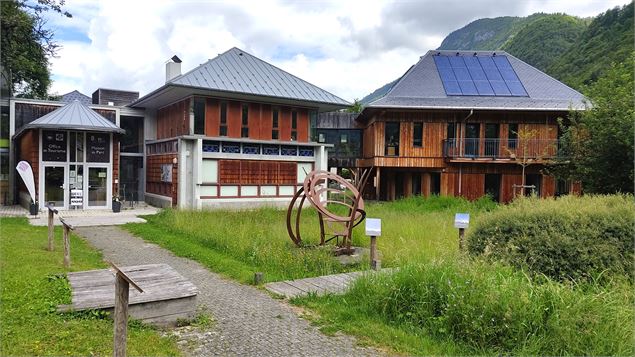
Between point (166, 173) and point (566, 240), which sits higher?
point (166, 173)

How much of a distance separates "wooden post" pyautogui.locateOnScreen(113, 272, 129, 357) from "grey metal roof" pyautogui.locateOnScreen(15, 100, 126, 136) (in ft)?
58.3

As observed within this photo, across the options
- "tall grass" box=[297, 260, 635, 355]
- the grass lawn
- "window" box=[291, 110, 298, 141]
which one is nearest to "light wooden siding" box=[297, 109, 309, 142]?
"window" box=[291, 110, 298, 141]

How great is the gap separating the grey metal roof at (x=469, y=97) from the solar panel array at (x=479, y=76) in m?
0.39

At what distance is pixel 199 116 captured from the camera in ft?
67.9

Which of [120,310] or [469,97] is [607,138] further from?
[120,310]

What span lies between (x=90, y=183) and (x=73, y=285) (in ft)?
51.4

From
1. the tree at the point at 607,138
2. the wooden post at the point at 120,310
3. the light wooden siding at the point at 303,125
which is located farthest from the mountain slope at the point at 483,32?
the wooden post at the point at 120,310

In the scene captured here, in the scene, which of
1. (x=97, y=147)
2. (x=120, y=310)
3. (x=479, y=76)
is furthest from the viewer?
(x=479, y=76)

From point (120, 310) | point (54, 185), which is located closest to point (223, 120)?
point (54, 185)

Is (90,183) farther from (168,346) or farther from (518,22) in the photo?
(518,22)

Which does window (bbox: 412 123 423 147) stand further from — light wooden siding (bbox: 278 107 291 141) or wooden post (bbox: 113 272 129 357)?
wooden post (bbox: 113 272 129 357)

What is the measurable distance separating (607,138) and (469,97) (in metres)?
9.29

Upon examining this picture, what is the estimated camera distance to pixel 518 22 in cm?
8550

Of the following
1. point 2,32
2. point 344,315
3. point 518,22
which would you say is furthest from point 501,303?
point 518,22
